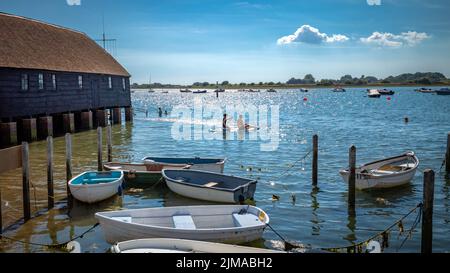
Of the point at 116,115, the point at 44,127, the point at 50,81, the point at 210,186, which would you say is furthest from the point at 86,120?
the point at 210,186

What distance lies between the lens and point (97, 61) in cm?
4609

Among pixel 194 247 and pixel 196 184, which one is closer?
pixel 194 247

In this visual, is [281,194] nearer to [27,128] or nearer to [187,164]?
[187,164]

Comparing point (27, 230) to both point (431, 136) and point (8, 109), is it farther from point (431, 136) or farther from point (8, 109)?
point (431, 136)

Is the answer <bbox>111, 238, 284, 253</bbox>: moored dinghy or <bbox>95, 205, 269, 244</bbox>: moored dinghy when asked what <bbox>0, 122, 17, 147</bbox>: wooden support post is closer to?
<bbox>95, 205, 269, 244</bbox>: moored dinghy

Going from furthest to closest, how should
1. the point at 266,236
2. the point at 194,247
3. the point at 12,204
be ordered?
the point at 12,204, the point at 266,236, the point at 194,247

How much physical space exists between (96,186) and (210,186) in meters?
4.47

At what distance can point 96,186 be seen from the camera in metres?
17.3

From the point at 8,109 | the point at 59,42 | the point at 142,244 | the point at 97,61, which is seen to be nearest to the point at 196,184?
the point at 142,244

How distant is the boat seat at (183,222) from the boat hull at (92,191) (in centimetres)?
498

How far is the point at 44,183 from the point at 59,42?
77.9ft

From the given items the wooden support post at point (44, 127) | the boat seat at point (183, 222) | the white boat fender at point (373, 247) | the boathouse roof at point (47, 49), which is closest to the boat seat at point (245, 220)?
the boat seat at point (183, 222)

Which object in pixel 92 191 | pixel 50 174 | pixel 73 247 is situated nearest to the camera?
pixel 73 247

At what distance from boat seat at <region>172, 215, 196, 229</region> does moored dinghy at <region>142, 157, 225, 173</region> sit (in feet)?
24.9
